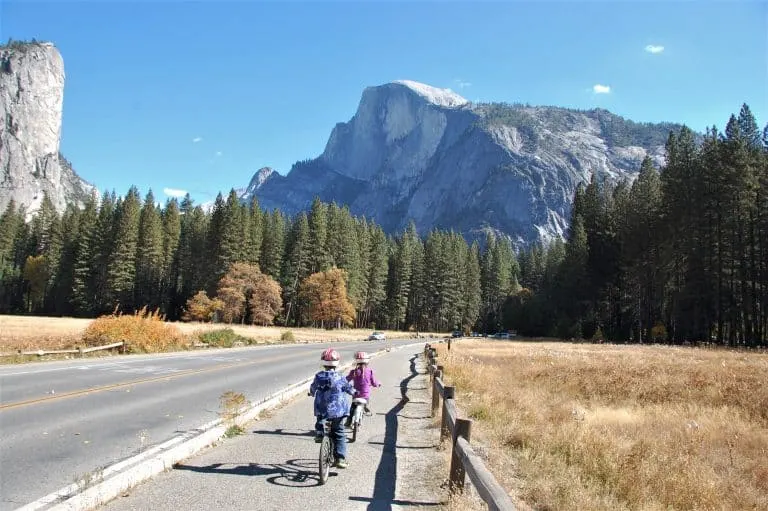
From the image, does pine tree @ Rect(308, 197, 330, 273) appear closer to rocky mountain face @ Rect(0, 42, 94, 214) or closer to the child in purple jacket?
the child in purple jacket

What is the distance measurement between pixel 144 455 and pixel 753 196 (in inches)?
1949

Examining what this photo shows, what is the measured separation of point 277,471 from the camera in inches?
286

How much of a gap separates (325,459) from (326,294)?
65104mm

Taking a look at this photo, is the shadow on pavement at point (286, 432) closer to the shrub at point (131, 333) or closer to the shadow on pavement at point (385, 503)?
the shadow on pavement at point (385, 503)

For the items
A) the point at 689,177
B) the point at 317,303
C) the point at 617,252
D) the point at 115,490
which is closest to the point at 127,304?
the point at 317,303

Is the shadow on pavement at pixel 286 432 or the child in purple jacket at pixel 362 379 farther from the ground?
the child in purple jacket at pixel 362 379

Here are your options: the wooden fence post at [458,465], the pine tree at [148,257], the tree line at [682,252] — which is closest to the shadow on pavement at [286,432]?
the wooden fence post at [458,465]

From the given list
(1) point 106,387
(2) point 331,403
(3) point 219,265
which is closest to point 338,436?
(2) point 331,403

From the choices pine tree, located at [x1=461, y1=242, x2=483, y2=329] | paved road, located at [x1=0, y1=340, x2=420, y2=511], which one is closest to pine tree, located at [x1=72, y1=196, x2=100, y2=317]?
paved road, located at [x1=0, y1=340, x2=420, y2=511]

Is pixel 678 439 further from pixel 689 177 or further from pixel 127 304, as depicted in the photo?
pixel 127 304

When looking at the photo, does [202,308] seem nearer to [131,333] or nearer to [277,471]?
[131,333]

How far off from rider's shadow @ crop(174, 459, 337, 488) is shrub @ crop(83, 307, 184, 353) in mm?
21246

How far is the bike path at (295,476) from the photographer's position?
19.4 ft

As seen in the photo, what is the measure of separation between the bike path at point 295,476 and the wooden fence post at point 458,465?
29 centimetres
